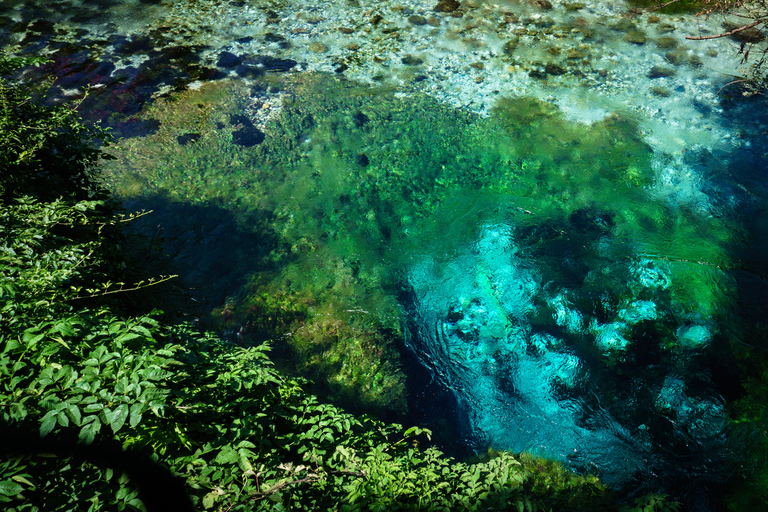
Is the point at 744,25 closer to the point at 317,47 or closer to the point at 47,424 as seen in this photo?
the point at 317,47

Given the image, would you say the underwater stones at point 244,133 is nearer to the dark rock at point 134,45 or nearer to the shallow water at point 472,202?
the shallow water at point 472,202

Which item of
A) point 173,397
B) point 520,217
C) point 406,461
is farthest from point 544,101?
point 173,397

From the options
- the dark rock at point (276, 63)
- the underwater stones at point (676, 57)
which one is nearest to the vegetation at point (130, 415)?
the dark rock at point (276, 63)

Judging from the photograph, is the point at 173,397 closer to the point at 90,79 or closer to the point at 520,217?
the point at 520,217

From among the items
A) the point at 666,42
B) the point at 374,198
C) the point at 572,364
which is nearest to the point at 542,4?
the point at 666,42

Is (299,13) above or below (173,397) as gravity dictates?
above

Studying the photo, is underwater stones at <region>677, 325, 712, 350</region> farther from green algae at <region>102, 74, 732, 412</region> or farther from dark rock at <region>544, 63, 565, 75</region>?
Answer: dark rock at <region>544, 63, 565, 75</region>
